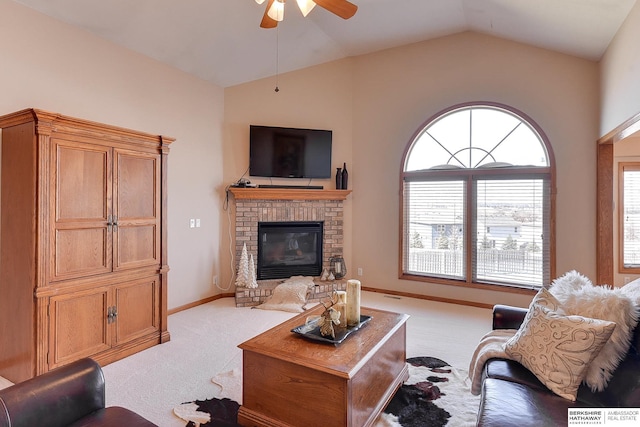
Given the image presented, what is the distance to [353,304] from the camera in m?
2.33

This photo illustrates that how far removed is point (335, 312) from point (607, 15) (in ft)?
11.2

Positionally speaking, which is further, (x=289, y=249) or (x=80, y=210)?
(x=289, y=249)

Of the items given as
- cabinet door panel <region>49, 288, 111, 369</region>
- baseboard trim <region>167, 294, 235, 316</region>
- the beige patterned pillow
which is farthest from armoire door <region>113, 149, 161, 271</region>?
the beige patterned pillow

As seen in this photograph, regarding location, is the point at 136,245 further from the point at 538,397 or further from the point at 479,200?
the point at 479,200

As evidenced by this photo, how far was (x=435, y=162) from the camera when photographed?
193 inches

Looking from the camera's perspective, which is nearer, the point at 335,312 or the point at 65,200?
the point at 335,312

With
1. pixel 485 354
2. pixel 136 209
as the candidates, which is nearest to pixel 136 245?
pixel 136 209

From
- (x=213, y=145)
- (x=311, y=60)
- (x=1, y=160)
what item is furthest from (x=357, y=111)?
(x=1, y=160)

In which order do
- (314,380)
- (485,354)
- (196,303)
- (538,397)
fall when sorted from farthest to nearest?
(196,303) < (485,354) < (314,380) < (538,397)

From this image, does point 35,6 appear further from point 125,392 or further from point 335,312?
point 335,312

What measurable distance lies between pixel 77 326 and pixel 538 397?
10.5 feet

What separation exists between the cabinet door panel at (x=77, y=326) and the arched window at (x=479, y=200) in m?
3.82

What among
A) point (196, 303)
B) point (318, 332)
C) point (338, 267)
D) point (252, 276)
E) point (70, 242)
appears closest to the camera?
point (318, 332)

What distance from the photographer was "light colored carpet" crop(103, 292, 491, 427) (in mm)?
2434
